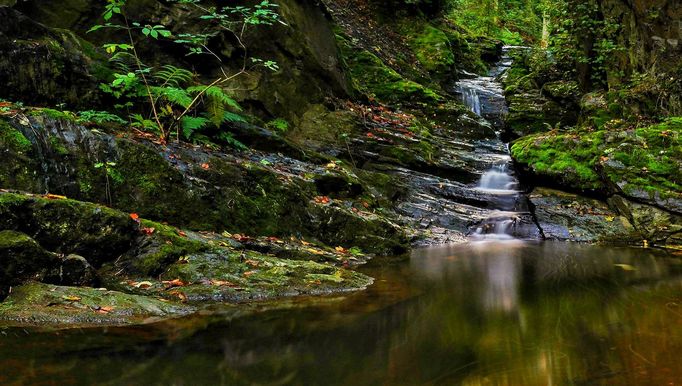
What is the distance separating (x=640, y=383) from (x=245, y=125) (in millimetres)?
7313

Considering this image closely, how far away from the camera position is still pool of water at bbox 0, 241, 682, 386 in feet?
8.33

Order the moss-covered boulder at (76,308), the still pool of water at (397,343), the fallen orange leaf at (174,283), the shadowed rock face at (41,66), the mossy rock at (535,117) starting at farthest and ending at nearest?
the mossy rock at (535,117)
the shadowed rock face at (41,66)
the fallen orange leaf at (174,283)
the moss-covered boulder at (76,308)
the still pool of water at (397,343)

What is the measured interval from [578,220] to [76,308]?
880 cm

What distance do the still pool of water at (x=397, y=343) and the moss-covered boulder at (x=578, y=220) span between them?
3930 millimetres

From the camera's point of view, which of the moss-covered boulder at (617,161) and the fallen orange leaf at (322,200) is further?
the moss-covered boulder at (617,161)

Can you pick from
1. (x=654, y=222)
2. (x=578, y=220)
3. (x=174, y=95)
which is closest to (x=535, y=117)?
(x=578, y=220)

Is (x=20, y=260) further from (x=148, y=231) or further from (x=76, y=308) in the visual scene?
(x=148, y=231)

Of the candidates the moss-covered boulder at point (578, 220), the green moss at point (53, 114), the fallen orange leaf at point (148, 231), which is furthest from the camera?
the moss-covered boulder at point (578, 220)

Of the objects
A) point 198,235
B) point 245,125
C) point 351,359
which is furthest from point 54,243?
point 245,125

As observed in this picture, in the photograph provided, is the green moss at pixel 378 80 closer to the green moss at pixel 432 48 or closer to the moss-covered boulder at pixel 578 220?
the green moss at pixel 432 48

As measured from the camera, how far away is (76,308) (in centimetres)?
326

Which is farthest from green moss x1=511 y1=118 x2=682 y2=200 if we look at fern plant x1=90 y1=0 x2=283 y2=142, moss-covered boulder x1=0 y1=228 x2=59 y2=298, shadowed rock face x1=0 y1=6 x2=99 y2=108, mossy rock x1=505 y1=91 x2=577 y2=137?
moss-covered boulder x1=0 y1=228 x2=59 y2=298

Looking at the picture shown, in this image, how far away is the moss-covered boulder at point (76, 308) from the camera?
10.1ft

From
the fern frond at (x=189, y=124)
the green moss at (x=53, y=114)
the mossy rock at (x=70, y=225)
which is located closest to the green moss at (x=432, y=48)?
the fern frond at (x=189, y=124)
